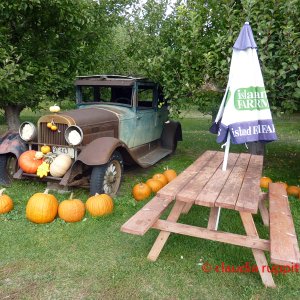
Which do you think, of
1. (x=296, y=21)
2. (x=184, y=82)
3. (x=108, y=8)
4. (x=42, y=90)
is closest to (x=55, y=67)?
(x=42, y=90)

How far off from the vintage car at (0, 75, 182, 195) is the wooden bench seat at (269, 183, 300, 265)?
238 centimetres

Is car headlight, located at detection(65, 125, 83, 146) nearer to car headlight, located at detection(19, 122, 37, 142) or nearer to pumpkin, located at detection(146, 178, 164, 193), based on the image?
car headlight, located at detection(19, 122, 37, 142)

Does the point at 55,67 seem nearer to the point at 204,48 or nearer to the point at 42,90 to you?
the point at 42,90

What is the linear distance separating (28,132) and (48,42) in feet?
10.8

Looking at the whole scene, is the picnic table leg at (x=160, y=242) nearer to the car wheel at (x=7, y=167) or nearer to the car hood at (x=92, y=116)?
the car hood at (x=92, y=116)

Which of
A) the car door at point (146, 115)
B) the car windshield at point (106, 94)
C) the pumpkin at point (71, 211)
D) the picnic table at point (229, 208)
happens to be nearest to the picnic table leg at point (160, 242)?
the picnic table at point (229, 208)

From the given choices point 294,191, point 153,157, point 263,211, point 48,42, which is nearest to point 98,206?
point 263,211

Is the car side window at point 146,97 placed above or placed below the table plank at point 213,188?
above

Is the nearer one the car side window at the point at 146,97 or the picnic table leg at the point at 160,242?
the picnic table leg at the point at 160,242

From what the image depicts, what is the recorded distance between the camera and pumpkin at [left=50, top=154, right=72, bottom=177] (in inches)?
186

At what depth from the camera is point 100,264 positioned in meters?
3.26

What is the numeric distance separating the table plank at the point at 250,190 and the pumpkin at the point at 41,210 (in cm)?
248

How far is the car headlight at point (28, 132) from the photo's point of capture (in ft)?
17.2

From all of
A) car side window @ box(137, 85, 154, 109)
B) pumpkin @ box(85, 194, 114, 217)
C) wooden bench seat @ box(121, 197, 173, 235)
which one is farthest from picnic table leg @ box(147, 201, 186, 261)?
car side window @ box(137, 85, 154, 109)
